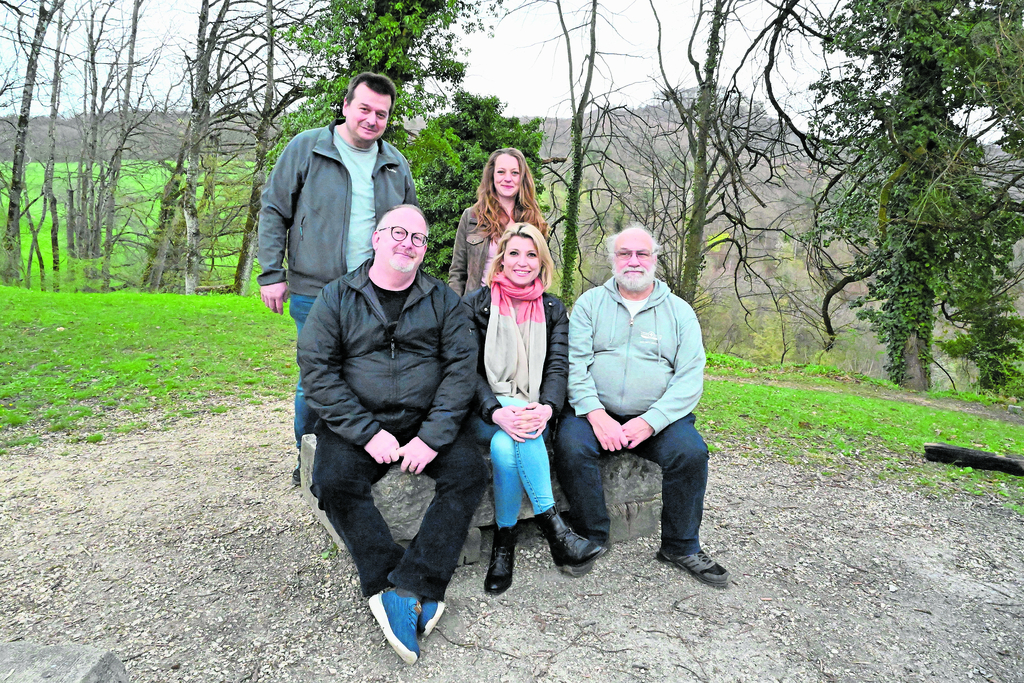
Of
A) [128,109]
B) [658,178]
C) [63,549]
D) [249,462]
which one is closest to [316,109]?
[658,178]

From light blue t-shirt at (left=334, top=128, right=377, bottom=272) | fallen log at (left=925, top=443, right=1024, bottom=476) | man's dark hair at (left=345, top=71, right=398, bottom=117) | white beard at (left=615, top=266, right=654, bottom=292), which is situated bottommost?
fallen log at (left=925, top=443, right=1024, bottom=476)

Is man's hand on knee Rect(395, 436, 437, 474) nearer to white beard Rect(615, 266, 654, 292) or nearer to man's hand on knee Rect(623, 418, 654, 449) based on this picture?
man's hand on knee Rect(623, 418, 654, 449)

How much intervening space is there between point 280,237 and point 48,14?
669 centimetres

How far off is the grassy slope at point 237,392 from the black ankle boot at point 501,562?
315 centimetres

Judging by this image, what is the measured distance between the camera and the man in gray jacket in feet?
10.4

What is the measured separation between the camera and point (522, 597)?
2691mm

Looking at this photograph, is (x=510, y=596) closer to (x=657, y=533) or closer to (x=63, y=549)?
(x=657, y=533)

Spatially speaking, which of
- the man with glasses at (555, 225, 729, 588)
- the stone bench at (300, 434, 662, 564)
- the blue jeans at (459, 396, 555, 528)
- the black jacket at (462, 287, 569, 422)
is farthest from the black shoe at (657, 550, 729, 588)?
the black jacket at (462, 287, 569, 422)

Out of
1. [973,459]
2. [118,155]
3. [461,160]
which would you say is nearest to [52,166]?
[118,155]

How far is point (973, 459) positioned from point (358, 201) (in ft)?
17.1

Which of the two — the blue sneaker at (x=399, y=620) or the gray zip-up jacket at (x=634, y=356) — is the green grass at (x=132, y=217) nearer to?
the gray zip-up jacket at (x=634, y=356)

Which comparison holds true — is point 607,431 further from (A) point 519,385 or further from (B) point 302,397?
(B) point 302,397

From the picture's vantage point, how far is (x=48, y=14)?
7.26 meters

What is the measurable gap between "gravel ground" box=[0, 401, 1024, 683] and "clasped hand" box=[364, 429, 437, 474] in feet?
1.96
